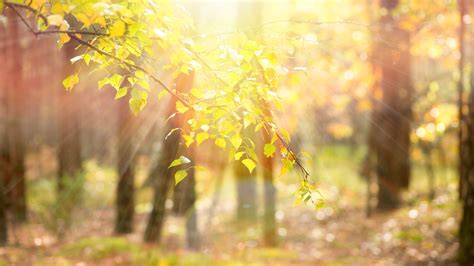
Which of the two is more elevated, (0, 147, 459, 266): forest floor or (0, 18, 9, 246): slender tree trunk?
(0, 18, 9, 246): slender tree trunk

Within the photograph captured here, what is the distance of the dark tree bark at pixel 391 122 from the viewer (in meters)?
13.0

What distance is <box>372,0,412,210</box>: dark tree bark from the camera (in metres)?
13.0

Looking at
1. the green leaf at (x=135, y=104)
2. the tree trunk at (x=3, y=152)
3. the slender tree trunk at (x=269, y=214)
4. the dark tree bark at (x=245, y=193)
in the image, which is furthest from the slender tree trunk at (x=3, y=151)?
the green leaf at (x=135, y=104)

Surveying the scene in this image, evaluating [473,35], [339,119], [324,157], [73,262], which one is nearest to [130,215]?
[73,262]

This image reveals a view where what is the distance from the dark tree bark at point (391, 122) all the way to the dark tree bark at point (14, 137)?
8.55m

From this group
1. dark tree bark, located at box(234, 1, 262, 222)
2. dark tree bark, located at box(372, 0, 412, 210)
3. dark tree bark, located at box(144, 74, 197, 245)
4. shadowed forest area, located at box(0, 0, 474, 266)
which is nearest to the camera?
shadowed forest area, located at box(0, 0, 474, 266)

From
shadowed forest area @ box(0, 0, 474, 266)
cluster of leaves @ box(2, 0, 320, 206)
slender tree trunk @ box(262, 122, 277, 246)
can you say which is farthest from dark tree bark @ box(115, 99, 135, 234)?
cluster of leaves @ box(2, 0, 320, 206)

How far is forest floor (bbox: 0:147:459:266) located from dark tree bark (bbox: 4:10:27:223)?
65 centimetres

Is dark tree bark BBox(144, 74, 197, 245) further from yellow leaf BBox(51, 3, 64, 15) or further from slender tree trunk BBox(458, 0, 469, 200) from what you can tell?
yellow leaf BBox(51, 3, 64, 15)

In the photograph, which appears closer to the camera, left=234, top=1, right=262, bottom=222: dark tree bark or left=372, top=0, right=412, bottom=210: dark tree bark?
left=372, top=0, right=412, bottom=210: dark tree bark

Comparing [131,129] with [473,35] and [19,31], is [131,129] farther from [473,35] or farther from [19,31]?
[473,35]

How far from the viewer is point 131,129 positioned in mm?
13891

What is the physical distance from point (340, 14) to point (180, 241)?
741 cm

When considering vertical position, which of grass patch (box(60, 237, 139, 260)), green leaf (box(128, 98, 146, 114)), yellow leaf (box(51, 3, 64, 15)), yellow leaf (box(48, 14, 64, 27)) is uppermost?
yellow leaf (box(51, 3, 64, 15))
